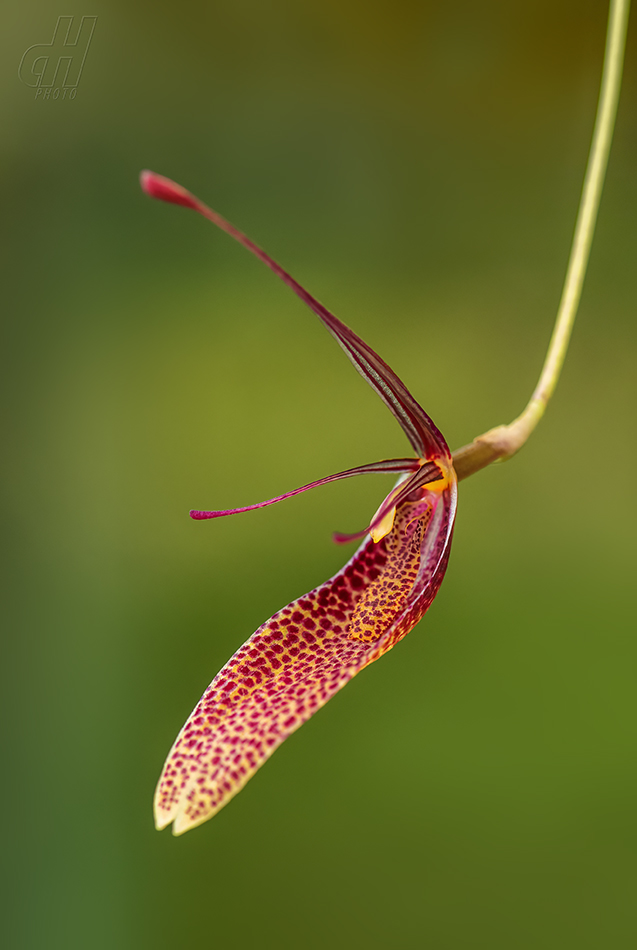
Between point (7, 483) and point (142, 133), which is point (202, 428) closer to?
point (7, 483)

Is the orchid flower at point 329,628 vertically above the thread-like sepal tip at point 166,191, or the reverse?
the thread-like sepal tip at point 166,191

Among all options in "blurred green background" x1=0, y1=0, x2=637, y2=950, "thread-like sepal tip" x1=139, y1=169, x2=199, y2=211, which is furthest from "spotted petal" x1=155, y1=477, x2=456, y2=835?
"blurred green background" x1=0, y1=0, x2=637, y2=950

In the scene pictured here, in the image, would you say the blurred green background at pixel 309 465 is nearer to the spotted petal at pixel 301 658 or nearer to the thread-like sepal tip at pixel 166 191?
the spotted petal at pixel 301 658

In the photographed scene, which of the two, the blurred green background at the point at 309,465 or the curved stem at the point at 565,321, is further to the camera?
the blurred green background at the point at 309,465

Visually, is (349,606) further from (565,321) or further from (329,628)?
(565,321)

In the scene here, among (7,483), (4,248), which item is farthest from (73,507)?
(4,248)

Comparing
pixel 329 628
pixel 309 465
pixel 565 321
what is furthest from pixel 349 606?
pixel 309 465

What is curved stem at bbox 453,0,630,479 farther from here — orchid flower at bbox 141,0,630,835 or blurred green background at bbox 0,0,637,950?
blurred green background at bbox 0,0,637,950

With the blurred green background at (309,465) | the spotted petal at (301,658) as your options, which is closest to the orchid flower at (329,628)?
the spotted petal at (301,658)
